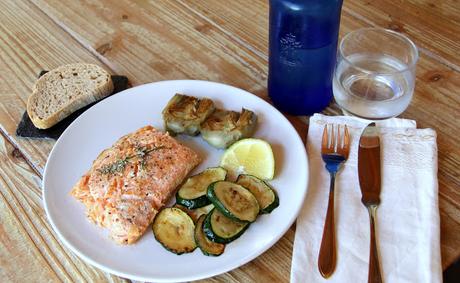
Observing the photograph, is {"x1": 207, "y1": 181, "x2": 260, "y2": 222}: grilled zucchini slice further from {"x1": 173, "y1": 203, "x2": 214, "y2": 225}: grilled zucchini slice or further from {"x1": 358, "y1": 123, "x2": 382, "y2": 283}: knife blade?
{"x1": 358, "y1": 123, "x2": 382, "y2": 283}: knife blade

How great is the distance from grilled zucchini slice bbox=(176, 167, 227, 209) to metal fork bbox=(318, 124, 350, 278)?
0.24m

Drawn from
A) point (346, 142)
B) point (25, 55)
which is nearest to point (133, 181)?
point (346, 142)

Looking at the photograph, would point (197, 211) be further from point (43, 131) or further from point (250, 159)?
point (43, 131)

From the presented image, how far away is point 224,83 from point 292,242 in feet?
1.83

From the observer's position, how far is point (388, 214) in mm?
1013

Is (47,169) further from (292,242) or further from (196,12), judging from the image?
(196,12)

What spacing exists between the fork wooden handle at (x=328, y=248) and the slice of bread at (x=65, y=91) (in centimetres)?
71

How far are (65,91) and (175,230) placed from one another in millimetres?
597

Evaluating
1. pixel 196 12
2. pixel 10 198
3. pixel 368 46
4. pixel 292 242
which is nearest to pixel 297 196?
pixel 292 242

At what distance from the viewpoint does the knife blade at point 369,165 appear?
1.04m

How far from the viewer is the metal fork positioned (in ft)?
3.07

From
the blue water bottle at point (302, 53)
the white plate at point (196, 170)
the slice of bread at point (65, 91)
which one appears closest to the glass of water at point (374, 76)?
the blue water bottle at point (302, 53)

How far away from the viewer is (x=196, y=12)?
1629mm

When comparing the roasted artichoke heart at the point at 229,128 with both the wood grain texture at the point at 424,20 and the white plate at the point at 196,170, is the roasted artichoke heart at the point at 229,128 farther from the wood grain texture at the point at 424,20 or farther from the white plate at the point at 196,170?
the wood grain texture at the point at 424,20
